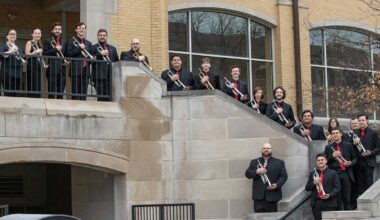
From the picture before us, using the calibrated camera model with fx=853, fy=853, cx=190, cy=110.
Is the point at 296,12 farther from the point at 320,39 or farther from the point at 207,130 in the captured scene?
the point at 207,130

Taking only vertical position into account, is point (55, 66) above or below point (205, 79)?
above

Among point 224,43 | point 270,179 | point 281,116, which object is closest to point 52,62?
point 270,179

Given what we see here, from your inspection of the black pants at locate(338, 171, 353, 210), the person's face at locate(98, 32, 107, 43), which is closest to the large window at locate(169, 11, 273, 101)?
the person's face at locate(98, 32, 107, 43)

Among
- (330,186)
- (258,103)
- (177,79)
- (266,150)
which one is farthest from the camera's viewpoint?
(258,103)

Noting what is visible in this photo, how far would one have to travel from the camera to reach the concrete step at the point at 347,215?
46.9 ft

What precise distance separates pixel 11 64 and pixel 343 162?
625 centimetres

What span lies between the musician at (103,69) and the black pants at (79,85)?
189 millimetres

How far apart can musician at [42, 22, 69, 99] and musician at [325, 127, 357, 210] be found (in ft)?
16.7

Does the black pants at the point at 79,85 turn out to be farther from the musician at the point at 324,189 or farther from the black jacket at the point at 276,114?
the musician at the point at 324,189

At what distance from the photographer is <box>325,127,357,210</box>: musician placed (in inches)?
608

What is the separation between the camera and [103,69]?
16297 mm

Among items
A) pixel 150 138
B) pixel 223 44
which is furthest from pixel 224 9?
pixel 150 138

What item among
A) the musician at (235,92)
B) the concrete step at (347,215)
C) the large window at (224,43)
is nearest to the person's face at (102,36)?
the musician at (235,92)

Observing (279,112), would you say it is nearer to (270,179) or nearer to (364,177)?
(270,179)
